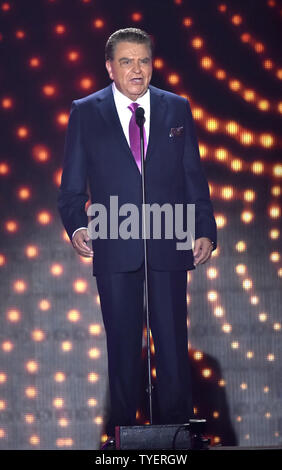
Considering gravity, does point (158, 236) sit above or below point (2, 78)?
below

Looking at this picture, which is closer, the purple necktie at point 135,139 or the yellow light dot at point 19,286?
the purple necktie at point 135,139

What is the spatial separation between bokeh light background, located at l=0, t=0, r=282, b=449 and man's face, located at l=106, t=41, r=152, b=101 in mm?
561

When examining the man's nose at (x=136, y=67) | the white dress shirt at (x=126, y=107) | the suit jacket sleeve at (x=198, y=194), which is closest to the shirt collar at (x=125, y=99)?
the white dress shirt at (x=126, y=107)

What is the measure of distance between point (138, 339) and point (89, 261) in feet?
2.45

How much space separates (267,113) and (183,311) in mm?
1169

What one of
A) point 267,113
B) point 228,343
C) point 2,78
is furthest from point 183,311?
point 2,78

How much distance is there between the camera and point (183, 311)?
9.78 feet

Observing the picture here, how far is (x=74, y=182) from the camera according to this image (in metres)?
3.02

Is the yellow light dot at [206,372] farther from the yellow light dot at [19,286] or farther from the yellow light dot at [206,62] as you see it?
the yellow light dot at [206,62]

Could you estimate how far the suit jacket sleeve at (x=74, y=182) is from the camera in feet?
9.84

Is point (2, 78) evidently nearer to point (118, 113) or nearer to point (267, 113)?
point (118, 113)

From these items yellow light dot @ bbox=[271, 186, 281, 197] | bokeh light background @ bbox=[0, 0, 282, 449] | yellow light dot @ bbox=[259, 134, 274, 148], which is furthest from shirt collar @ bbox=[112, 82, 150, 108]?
yellow light dot @ bbox=[271, 186, 281, 197]

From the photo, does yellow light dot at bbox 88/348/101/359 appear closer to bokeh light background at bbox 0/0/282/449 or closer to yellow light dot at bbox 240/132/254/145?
bokeh light background at bbox 0/0/282/449

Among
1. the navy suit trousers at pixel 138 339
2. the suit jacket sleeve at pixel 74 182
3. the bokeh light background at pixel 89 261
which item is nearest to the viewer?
the navy suit trousers at pixel 138 339
